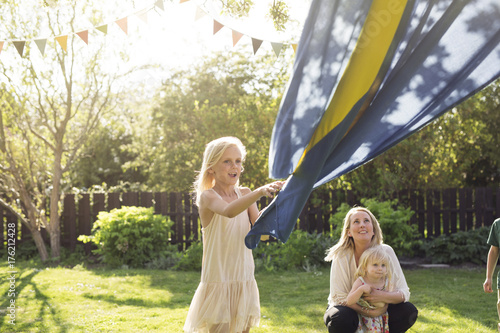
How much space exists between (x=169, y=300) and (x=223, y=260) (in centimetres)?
343

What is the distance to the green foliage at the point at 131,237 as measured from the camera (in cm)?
839

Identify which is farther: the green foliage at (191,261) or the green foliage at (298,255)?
the green foliage at (191,261)

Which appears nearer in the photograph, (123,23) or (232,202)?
(232,202)

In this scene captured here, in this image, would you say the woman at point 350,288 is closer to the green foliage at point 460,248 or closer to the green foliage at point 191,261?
the green foliage at point 191,261

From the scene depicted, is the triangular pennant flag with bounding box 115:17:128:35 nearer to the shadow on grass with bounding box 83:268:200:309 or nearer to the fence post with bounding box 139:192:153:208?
the shadow on grass with bounding box 83:268:200:309

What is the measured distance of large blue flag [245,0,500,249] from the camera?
7.16 feet

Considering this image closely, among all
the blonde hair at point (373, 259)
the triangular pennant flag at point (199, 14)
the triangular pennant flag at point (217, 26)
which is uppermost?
the triangular pennant flag at point (199, 14)

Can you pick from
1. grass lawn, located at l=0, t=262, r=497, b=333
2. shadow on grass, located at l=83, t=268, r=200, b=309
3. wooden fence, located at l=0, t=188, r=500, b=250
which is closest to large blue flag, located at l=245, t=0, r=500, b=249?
grass lawn, located at l=0, t=262, r=497, b=333

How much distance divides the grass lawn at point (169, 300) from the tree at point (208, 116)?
4.01 metres

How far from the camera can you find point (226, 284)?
2.75m

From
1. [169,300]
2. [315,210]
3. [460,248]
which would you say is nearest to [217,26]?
[169,300]

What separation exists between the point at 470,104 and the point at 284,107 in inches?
335

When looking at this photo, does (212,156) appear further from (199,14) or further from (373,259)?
(199,14)

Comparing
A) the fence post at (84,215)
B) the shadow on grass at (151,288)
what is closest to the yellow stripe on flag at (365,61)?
the shadow on grass at (151,288)
